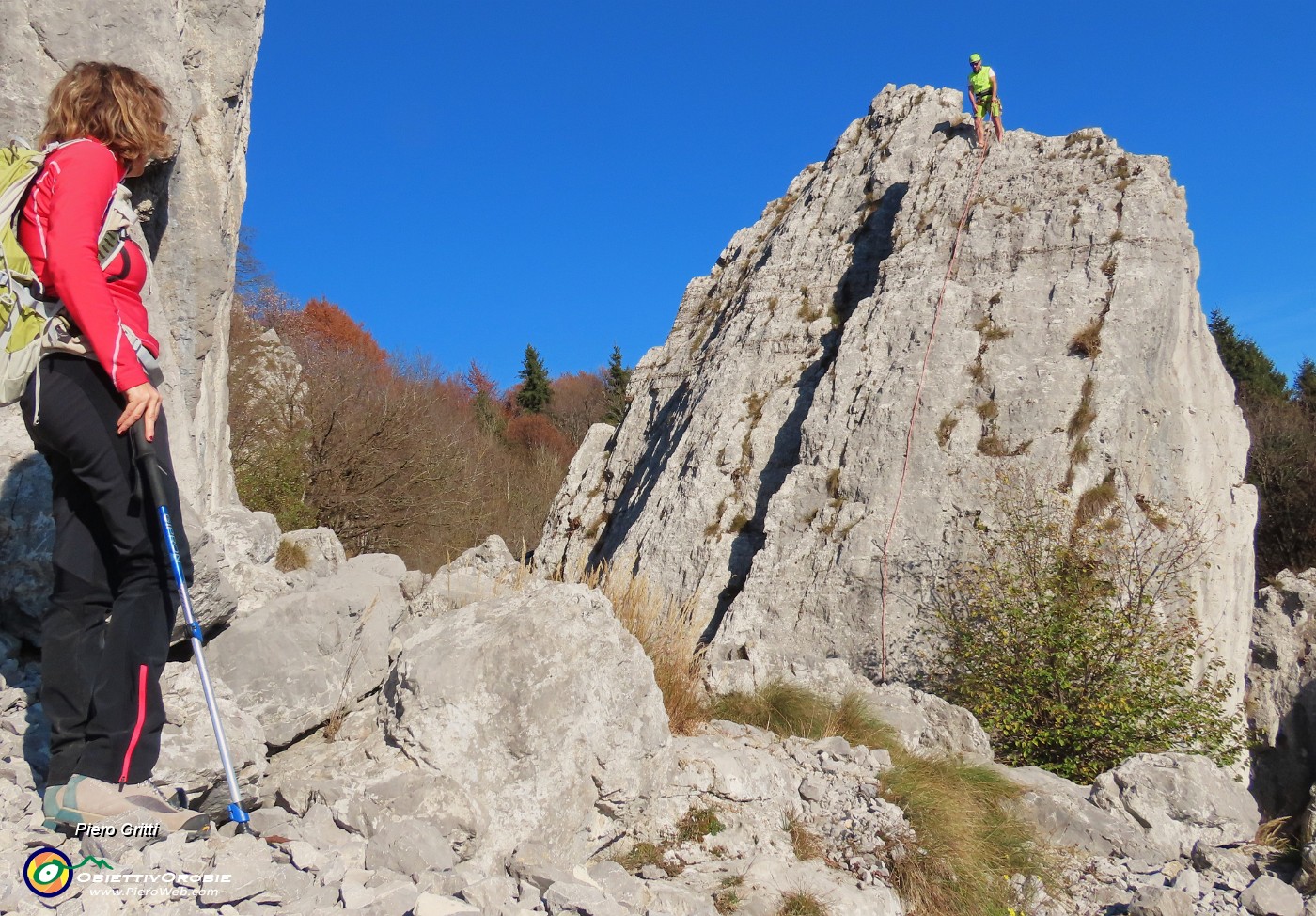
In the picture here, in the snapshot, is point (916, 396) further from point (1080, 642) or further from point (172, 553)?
point (172, 553)

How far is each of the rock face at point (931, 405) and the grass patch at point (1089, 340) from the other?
0.04 m

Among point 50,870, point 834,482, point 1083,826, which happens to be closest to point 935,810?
point 1083,826

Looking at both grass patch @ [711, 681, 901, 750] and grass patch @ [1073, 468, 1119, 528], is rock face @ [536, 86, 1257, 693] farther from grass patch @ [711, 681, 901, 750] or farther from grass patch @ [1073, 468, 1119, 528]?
grass patch @ [711, 681, 901, 750]

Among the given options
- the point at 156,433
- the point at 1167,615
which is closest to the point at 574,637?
the point at 156,433

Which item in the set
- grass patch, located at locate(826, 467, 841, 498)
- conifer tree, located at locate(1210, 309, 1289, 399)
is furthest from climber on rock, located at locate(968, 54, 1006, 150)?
conifer tree, located at locate(1210, 309, 1289, 399)

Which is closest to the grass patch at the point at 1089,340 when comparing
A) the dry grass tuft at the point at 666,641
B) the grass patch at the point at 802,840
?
the dry grass tuft at the point at 666,641

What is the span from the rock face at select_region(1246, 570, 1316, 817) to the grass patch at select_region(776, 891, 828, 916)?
22.9ft

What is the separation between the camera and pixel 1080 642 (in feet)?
23.9

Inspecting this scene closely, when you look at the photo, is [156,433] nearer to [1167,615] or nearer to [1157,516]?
[1167,615]

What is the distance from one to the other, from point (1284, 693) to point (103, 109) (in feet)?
39.7

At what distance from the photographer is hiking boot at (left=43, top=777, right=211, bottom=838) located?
265 cm

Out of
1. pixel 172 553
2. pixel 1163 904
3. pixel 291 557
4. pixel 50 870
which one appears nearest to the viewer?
pixel 50 870

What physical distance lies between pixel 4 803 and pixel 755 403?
33.1 ft

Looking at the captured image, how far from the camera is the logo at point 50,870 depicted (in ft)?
7.89
